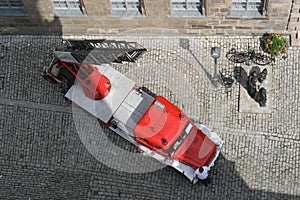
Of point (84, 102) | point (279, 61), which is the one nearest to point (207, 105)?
point (279, 61)

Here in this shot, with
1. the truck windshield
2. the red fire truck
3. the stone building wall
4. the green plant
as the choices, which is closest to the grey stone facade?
the stone building wall

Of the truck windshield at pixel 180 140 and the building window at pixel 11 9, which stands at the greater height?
the building window at pixel 11 9

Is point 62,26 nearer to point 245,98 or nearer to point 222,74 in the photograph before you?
point 222,74

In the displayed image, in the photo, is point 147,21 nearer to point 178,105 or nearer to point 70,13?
point 70,13

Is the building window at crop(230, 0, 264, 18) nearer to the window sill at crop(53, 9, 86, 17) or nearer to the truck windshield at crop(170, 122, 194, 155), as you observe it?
the truck windshield at crop(170, 122, 194, 155)

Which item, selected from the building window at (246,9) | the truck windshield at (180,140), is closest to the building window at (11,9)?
the truck windshield at (180,140)

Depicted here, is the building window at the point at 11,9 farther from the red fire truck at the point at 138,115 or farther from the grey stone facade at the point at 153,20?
the red fire truck at the point at 138,115
